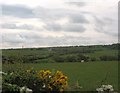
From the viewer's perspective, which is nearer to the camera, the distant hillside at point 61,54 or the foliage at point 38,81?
the foliage at point 38,81

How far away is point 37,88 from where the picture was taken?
7.02m

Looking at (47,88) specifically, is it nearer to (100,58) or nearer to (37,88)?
(37,88)

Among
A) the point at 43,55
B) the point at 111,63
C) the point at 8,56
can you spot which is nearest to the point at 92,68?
the point at 111,63

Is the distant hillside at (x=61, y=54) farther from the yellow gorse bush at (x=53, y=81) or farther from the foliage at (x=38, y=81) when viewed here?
the yellow gorse bush at (x=53, y=81)

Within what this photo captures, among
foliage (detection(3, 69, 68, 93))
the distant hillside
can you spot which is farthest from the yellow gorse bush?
the distant hillside

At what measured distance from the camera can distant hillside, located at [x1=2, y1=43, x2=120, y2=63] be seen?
839cm

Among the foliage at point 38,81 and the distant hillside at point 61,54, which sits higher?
the distant hillside at point 61,54

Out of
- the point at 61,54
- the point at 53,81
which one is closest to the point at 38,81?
the point at 53,81

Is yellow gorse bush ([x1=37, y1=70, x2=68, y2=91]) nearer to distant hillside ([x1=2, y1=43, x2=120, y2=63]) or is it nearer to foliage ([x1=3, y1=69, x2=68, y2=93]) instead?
foliage ([x1=3, y1=69, x2=68, y2=93])

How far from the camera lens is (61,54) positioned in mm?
15711

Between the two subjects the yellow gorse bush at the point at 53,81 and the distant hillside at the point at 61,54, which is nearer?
the yellow gorse bush at the point at 53,81

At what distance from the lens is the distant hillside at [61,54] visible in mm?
8391

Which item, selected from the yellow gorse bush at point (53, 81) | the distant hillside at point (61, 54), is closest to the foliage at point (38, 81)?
the yellow gorse bush at point (53, 81)

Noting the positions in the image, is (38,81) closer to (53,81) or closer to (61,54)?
(53,81)
